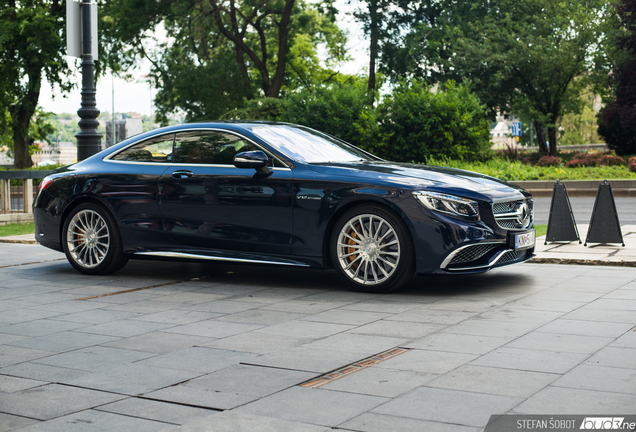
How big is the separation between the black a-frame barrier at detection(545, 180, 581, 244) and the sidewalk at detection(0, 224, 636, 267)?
0.29 ft

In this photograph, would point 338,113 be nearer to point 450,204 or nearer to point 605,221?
point 605,221

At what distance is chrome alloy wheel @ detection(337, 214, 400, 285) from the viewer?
645 centimetres

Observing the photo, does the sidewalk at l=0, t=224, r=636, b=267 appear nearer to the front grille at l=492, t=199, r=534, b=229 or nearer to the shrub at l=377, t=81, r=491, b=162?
the front grille at l=492, t=199, r=534, b=229

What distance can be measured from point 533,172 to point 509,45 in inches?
693

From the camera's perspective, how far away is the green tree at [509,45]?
35.8 meters

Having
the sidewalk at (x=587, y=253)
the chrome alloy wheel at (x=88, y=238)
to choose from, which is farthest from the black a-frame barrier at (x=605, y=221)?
the chrome alloy wheel at (x=88, y=238)

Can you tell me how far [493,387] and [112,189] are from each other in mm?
5175

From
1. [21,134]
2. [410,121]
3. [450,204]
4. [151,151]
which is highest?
[21,134]

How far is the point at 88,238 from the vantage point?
8023 millimetres

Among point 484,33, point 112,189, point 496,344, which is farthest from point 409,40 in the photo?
point 496,344

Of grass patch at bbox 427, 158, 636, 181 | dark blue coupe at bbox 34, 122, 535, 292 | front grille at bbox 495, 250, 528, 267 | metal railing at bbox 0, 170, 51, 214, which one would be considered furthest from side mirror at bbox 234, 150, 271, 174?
grass patch at bbox 427, 158, 636, 181

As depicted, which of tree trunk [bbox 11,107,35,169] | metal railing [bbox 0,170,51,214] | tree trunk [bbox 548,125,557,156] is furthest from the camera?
tree trunk [bbox 548,125,557,156]

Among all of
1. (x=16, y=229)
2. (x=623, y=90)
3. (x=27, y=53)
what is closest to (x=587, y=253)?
(x=16, y=229)

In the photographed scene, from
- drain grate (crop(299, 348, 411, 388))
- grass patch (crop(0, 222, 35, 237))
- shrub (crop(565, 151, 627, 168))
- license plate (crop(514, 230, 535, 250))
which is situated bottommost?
drain grate (crop(299, 348, 411, 388))
